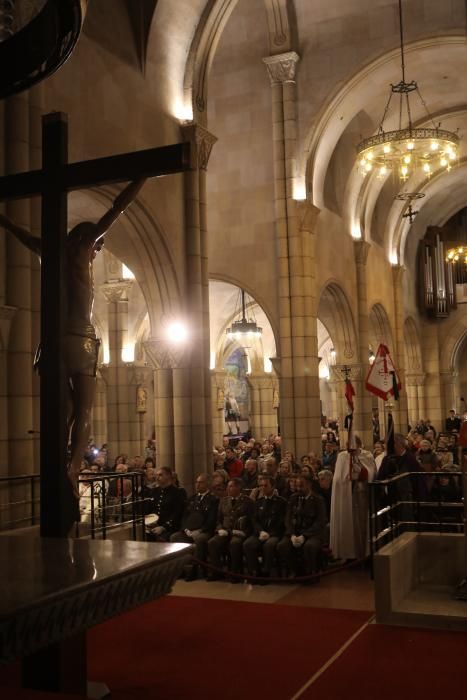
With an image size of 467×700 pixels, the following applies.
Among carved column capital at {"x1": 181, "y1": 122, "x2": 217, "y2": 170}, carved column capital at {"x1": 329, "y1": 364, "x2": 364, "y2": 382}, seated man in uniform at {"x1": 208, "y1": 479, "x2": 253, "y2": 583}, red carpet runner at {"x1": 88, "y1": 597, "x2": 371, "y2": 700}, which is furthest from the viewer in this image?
carved column capital at {"x1": 329, "y1": 364, "x2": 364, "y2": 382}

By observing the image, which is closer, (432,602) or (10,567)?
(10,567)

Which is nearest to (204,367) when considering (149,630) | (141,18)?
(141,18)

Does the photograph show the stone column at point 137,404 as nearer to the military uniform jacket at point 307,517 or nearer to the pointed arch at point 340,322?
the pointed arch at point 340,322

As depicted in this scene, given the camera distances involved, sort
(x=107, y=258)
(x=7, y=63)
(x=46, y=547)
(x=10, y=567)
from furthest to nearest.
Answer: (x=107, y=258) < (x=7, y=63) < (x=46, y=547) < (x=10, y=567)

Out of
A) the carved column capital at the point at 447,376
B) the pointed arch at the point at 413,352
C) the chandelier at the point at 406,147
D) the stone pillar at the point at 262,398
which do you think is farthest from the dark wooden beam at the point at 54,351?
the carved column capital at the point at 447,376

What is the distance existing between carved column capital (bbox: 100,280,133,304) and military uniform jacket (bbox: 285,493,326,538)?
12.0 metres

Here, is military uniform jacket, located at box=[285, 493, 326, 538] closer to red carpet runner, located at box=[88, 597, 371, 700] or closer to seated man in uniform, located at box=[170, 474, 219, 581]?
seated man in uniform, located at box=[170, 474, 219, 581]

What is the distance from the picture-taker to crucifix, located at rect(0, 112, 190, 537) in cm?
383

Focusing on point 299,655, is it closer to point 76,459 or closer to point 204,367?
point 76,459

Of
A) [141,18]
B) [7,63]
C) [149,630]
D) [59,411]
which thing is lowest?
[149,630]

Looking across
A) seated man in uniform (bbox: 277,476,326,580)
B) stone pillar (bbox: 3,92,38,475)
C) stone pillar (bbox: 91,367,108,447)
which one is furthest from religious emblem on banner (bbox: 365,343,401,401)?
stone pillar (bbox: 91,367,108,447)

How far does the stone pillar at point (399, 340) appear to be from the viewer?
25.3 meters

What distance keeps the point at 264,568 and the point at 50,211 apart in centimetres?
583

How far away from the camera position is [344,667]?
17.5 feet
